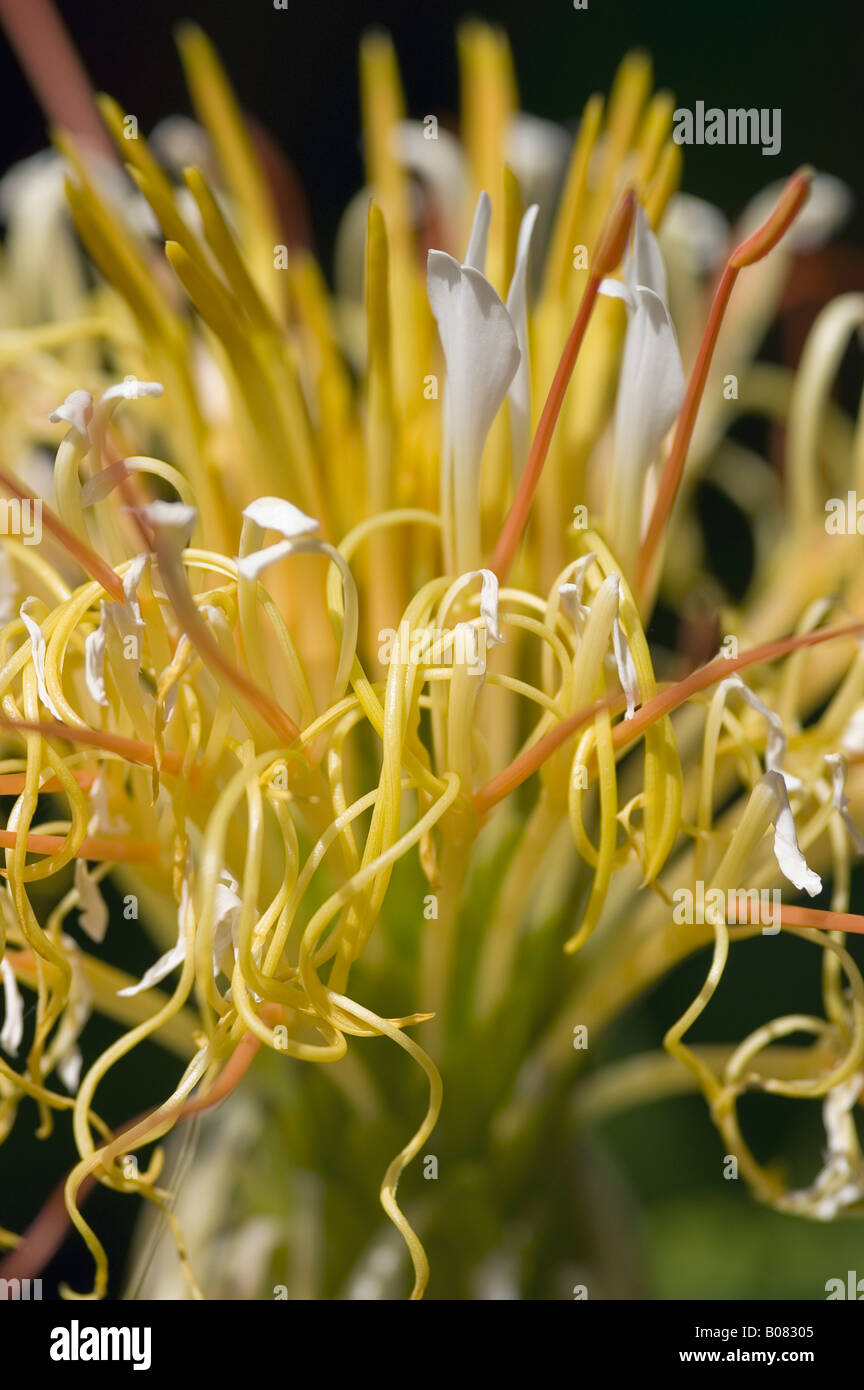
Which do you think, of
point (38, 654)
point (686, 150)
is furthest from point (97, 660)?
point (686, 150)

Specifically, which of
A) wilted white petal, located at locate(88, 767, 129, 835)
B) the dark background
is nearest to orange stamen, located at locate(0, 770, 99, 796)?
wilted white petal, located at locate(88, 767, 129, 835)

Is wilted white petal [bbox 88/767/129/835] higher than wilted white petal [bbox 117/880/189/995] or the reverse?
higher

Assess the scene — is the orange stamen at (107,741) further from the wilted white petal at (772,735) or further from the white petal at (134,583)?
the wilted white petal at (772,735)

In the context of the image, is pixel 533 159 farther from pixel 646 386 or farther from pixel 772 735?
pixel 772 735

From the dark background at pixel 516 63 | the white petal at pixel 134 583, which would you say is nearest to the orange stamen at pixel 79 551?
Result: the white petal at pixel 134 583

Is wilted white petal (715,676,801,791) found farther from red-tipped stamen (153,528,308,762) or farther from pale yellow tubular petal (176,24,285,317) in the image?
pale yellow tubular petal (176,24,285,317)

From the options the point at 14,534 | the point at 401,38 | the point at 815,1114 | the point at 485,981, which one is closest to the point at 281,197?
the point at 401,38
